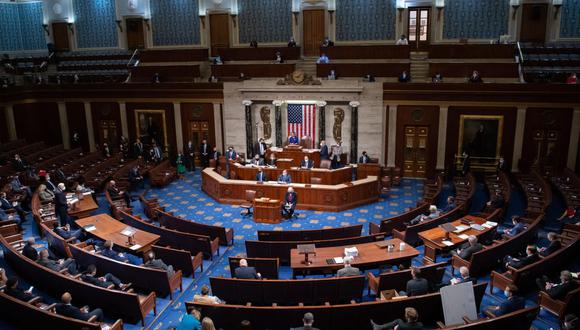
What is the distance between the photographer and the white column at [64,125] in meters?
22.8

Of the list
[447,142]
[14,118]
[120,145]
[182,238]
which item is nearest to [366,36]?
[447,142]

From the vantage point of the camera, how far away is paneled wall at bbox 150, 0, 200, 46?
2402 centimetres

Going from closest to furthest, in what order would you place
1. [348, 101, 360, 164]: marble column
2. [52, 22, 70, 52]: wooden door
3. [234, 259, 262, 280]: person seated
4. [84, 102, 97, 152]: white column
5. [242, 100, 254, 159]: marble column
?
[234, 259, 262, 280]: person seated, [348, 101, 360, 164]: marble column, [242, 100, 254, 159]: marble column, [84, 102, 97, 152]: white column, [52, 22, 70, 52]: wooden door

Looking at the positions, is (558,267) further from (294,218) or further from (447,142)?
(447,142)

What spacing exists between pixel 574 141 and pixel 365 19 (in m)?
10.0

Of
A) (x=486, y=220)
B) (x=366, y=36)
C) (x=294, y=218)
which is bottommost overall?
(x=294, y=218)

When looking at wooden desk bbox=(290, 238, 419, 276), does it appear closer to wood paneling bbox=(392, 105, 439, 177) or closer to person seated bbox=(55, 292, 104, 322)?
person seated bbox=(55, 292, 104, 322)

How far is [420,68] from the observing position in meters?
20.0

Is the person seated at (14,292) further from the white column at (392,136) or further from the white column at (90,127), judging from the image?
the white column at (90,127)

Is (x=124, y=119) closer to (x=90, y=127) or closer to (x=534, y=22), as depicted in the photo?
(x=90, y=127)

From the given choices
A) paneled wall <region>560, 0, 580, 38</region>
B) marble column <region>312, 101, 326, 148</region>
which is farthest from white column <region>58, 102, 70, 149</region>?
paneled wall <region>560, 0, 580, 38</region>

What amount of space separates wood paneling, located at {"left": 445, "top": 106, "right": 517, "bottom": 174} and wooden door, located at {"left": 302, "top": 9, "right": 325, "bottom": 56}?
725cm

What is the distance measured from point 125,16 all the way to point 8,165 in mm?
10679

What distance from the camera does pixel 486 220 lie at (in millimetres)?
11617
